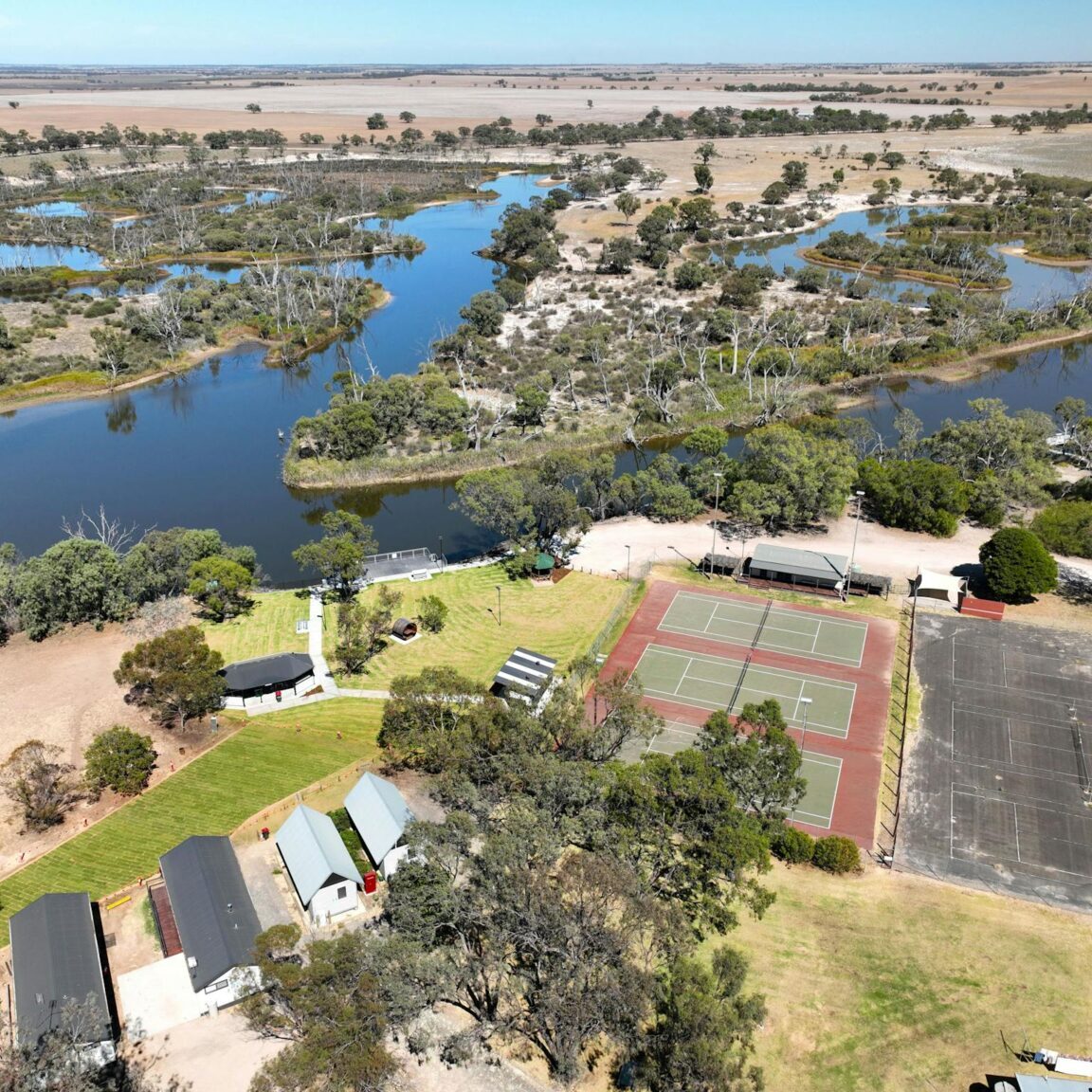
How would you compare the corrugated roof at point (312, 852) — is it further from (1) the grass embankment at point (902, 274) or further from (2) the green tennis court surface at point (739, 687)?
(1) the grass embankment at point (902, 274)

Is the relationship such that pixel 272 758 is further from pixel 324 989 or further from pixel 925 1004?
pixel 925 1004

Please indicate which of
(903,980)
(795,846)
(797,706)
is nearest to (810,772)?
(797,706)

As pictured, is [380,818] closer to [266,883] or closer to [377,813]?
[377,813]

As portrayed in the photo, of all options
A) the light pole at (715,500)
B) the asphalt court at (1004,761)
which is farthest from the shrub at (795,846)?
the light pole at (715,500)

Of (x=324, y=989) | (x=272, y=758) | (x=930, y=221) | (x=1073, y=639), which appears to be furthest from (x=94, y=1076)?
(x=930, y=221)

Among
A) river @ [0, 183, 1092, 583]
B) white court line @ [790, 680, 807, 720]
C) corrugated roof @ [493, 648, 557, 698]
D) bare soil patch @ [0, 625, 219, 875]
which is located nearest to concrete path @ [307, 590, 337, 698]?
river @ [0, 183, 1092, 583]
